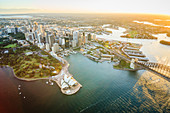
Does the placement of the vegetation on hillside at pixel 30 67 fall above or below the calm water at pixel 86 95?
above

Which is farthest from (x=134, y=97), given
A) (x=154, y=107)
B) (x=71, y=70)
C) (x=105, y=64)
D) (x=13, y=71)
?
(x=13, y=71)

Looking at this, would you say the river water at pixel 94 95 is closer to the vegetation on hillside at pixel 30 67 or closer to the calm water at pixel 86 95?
the calm water at pixel 86 95

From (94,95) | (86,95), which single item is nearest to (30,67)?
(86,95)

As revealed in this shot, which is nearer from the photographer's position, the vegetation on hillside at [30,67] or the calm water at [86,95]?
the calm water at [86,95]

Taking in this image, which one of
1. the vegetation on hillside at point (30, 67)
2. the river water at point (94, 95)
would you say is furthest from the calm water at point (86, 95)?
the vegetation on hillside at point (30, 67)

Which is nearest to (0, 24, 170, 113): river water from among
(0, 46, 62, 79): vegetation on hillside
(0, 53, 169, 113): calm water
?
(0, 53, 169, 113): calm water

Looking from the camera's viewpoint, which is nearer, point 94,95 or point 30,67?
point 94,95

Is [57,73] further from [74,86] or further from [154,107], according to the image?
[154,107]

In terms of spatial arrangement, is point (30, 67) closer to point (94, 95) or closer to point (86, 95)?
point (86, 95)
